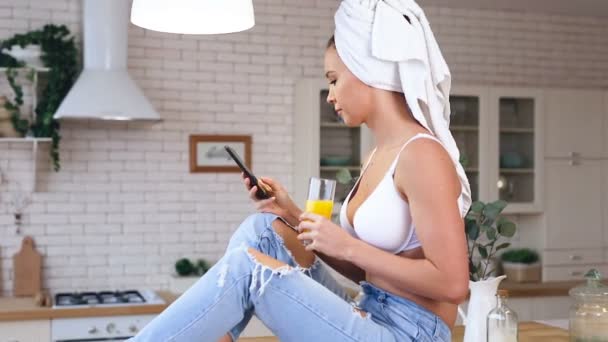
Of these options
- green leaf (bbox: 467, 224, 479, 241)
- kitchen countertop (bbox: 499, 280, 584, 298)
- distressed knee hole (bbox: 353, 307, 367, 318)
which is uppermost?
green leaf (bbox: 467, 224, 479, 241)

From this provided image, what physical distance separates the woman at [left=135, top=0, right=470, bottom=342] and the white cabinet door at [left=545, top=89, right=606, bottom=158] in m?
3.90

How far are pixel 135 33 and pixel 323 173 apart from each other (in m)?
1.46

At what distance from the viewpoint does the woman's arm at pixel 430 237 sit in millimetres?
2068

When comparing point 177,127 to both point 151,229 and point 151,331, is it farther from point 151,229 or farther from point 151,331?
point 151,331

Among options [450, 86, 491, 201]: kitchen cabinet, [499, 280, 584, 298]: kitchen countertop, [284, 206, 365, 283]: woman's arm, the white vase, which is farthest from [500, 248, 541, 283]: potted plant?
[284, 206, 365, 283]: woman's arm

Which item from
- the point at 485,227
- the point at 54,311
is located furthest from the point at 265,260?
the point at 54,311

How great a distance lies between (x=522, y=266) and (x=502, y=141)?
0.85m

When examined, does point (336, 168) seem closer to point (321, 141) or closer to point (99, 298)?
point (321, 141)

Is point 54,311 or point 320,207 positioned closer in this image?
point 320,207

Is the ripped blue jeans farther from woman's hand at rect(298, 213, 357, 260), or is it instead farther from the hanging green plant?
the hanging green plant

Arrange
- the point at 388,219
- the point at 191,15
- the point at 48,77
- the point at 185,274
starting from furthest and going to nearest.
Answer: the point at 185,274
the point at 48,77
the point at 191,15
the point at 388,219

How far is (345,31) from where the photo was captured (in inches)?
90.4

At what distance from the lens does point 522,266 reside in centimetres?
599

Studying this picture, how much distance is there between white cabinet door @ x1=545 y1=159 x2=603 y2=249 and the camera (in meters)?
6.06
